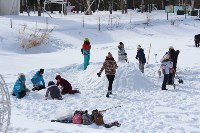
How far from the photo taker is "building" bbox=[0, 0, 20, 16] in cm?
3641

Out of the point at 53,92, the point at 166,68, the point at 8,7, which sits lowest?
the point at 53,92

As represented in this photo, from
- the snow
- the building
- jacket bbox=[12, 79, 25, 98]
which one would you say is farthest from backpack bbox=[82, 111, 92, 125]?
the building

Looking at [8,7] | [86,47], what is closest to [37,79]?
[86,47]

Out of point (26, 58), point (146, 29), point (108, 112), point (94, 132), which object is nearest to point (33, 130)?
point (94, 132)

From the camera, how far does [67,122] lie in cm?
971

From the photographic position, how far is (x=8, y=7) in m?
37.0

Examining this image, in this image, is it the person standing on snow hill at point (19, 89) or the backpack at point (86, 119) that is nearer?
the backpack at point (86, 119)

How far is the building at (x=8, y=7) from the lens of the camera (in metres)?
36.4

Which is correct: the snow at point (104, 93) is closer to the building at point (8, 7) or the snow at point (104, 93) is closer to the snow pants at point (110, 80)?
the snow pants at point (110, 80)

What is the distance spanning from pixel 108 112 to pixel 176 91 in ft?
13.2

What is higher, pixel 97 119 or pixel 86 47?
pixel 86 47

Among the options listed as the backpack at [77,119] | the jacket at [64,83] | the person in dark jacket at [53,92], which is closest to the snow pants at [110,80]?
the jacket at [64,83]

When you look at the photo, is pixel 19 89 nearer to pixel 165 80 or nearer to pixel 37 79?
pixel 37 79

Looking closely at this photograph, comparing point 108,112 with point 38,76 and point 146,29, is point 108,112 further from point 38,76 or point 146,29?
point 146,29
